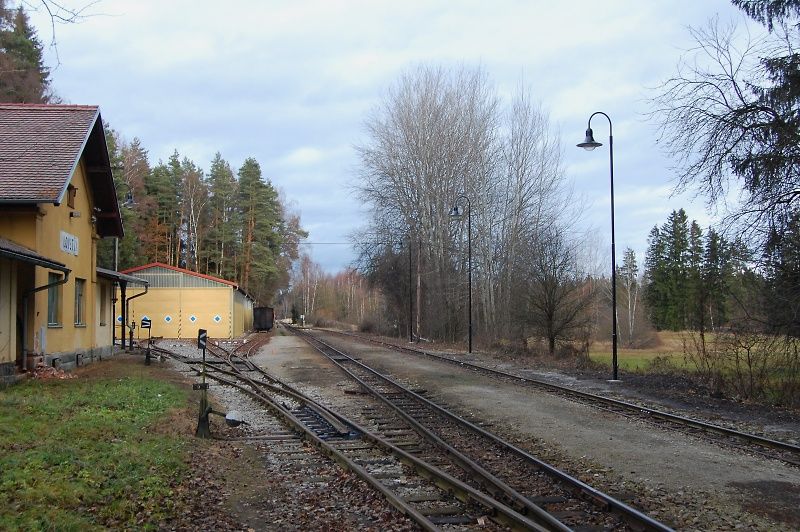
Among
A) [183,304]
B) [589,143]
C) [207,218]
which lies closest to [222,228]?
[207,218]

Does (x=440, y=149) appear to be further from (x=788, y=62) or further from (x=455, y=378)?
(x=788, y=62)

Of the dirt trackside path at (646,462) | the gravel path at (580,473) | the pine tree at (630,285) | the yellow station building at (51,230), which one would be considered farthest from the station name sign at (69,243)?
the pine tree at (630,285)

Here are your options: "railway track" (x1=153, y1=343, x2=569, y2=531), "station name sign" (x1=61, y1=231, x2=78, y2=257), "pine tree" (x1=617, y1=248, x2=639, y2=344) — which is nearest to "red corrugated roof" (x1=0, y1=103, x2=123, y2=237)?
"station name sign" (x1=61, y1=231, x2=78, y2=257)

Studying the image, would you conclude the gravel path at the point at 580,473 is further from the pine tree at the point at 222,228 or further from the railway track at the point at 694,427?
the pine tree at the point at 222,228

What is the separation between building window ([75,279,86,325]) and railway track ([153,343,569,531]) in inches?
337

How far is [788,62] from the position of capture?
1440 centimetres

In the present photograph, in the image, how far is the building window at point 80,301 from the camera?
2054 centimetres

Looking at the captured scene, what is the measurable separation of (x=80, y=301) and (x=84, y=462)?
48.7 ft

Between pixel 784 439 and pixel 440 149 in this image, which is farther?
pixel 440 149

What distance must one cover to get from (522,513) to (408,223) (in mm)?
39746

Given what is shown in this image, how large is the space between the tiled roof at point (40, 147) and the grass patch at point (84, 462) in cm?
514

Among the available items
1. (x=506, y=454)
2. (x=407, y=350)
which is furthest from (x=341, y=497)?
(x=407, y=350)

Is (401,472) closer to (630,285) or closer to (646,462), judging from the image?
(646,462)

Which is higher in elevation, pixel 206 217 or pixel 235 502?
pixel 206 217
